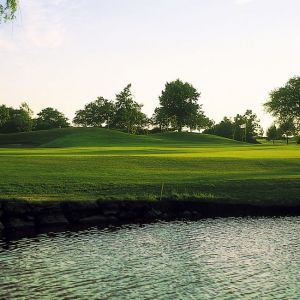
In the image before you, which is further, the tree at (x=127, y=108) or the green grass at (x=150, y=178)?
the tree at (x=127, y=108)

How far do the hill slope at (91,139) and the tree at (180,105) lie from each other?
31.2 meters

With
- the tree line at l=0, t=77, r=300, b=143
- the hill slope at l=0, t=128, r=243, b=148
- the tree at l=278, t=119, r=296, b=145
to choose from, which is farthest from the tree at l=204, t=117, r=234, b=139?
the hill slope at l=0, t=128, r=243, b=148

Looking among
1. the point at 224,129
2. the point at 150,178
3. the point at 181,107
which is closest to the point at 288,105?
the point at 181,107

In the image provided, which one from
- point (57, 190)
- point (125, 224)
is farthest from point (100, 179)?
point (125, 224)

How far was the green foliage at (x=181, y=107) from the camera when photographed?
158 metres

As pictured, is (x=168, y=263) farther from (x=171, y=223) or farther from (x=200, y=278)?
(x=171, y=223)

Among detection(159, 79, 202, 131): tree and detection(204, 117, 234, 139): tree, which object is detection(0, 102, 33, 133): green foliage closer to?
detection(159, 79, 202, 131): tree

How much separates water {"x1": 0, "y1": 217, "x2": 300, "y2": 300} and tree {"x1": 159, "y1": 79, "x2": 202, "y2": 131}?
12729 cm

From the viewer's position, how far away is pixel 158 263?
22.9m

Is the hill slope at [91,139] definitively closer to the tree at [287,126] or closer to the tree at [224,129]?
the tree at [287,126]

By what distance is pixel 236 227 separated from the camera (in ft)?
104

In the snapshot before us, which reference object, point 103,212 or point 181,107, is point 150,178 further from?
point 181,107

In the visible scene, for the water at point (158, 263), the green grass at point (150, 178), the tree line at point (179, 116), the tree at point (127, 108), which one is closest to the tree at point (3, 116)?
the tree line at point (179, 116)

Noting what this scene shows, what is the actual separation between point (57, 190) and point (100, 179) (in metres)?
5.32
